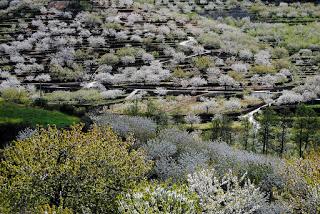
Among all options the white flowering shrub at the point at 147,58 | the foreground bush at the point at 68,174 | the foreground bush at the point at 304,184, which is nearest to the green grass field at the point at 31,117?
the foreground bush at the point at 68,174

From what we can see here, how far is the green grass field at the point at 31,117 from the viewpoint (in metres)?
59.1

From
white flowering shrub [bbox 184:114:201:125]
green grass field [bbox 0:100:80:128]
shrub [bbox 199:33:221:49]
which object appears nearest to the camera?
green grass field [bbox 0:100:80:128]

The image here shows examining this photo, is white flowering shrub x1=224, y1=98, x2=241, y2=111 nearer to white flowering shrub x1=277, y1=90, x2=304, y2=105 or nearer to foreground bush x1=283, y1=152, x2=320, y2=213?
white flowering shrub x1=277, y1=90, x2=304, y2=105

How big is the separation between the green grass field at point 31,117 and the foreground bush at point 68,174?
25.3 meters

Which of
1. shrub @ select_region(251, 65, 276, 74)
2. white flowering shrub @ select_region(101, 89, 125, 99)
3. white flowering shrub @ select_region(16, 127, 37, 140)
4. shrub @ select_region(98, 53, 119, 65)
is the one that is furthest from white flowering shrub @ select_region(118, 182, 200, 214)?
shrub @ select_region(251, 65, 276, 74)

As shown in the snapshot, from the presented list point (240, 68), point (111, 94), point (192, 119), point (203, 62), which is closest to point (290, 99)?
point (240, 68)

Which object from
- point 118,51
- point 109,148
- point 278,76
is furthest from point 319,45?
point 109,148

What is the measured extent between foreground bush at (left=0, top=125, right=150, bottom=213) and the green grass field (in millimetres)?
25263

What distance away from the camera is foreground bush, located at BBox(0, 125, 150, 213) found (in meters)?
31.2

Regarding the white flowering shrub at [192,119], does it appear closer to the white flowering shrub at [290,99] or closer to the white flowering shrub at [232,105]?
the white flowering shrub at [232,105]

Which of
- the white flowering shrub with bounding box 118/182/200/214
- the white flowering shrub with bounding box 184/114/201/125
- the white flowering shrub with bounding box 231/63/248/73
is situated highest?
the white flowering shrub with bounding box 118/182/200/214

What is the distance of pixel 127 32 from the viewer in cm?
18638

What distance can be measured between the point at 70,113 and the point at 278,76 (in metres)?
104

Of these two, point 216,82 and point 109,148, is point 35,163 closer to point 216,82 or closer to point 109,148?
point 109,148
